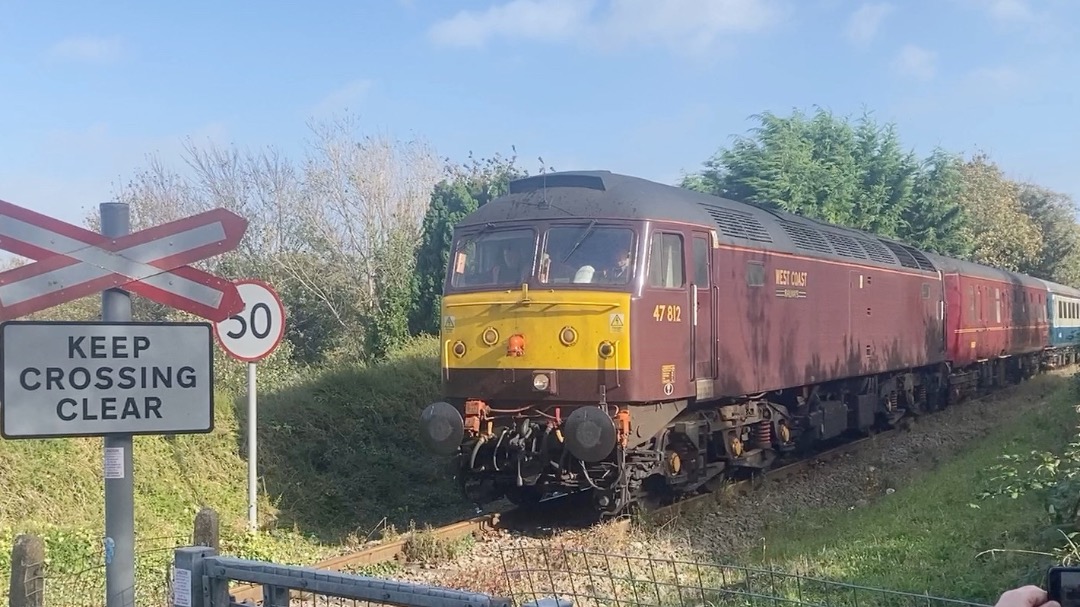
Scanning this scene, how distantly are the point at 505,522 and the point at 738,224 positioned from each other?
435 cm

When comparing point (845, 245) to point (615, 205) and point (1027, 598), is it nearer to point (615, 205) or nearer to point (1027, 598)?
point (615, 205)

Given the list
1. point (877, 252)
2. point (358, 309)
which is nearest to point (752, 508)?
point (877, 252)

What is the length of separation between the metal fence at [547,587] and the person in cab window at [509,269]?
2742 mm

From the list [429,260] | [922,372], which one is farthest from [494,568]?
[429,260]

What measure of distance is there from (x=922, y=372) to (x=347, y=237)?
1575 cm

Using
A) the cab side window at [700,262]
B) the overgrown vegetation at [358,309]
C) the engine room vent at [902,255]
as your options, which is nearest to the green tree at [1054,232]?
the overgrown vegetation at [358,309]

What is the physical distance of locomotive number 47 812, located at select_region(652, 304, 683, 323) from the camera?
10164 millimetres

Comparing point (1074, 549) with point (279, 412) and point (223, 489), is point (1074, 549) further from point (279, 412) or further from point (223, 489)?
point (279, 412)

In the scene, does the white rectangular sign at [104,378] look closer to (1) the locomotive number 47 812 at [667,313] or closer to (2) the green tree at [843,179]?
(1) the locomotive number 47 812 at [667,313]

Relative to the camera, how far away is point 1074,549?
22.6ft

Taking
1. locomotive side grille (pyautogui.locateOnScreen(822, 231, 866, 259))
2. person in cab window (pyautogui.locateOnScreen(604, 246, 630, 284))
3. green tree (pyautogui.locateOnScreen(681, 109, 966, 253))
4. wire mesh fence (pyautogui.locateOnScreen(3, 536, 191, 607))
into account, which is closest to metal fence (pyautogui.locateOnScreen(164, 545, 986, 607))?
wire mesh fence (pyautogui.locateOnScreen(3, 536, 191, 607))

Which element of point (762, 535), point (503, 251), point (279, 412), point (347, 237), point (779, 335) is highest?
point (347, 237)

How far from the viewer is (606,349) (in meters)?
9.85

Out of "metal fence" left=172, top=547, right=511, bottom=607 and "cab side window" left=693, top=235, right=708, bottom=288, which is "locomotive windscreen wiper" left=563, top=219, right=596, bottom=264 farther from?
"metal fence" left=172, top=547, right=511, bottom=607
